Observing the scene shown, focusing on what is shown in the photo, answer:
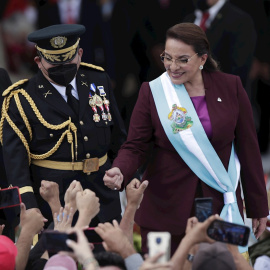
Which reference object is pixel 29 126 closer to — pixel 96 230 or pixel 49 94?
pixel 49 94

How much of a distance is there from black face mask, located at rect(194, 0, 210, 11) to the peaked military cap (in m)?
2.30

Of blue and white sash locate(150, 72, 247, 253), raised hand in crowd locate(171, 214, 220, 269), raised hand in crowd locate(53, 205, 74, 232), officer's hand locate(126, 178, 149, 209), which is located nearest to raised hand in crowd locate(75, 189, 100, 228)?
raised hand in crowd locate(53, 205, 74, 232)

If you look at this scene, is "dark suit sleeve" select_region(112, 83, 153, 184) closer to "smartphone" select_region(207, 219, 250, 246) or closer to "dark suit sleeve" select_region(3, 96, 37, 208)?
"dark suit sleeve" select_region(3, 96, 37, 208)

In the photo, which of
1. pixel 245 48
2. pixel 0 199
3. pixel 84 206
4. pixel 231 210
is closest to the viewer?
pixel 84 206

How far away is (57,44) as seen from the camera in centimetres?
458

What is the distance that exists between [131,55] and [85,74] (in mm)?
2173

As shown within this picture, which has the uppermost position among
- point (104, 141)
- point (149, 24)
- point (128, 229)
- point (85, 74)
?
point (149, 24)

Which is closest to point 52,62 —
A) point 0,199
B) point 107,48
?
point 0,199

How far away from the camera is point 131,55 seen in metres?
6.99

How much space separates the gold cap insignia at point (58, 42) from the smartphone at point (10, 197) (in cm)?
90

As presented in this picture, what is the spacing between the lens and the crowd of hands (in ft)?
10.3

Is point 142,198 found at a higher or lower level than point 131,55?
lower

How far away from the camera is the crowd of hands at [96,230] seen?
3.15 m

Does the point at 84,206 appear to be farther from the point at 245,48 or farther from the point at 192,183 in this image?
the point at 245,48
